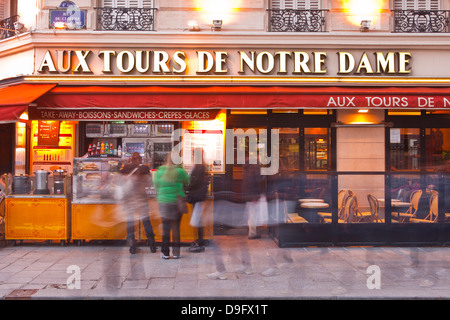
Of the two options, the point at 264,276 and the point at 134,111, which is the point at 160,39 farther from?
the point at 264,276

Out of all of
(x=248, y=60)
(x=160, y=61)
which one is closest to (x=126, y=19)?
(x=160, y=61)

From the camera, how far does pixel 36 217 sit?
8.37 metres

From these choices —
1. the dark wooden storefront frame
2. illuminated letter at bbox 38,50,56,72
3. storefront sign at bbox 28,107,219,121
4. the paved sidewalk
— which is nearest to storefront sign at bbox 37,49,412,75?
illuminated letter at bbox 38,50,56,72

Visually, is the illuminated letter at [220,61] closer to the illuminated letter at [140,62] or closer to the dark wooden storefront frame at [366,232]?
the illuminated letter at [140,62]

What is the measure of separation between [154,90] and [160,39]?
55.6 inches

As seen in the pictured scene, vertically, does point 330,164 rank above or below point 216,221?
above

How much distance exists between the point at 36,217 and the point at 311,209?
549 cm

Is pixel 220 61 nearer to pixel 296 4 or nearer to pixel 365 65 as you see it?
pixel 296 4

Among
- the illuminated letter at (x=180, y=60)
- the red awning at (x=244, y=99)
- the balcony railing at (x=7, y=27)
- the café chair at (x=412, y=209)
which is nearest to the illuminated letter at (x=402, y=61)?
the red awning at (x=244, y=99)

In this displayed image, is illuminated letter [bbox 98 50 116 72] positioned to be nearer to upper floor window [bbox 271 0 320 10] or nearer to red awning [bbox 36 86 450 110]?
red awning [bbox 36 86 450 110]

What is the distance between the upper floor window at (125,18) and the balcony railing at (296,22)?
3020 mm

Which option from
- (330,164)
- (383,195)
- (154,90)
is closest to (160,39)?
(154,90)

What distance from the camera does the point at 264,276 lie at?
6.42 metres

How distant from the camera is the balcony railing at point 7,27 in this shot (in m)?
11.0
